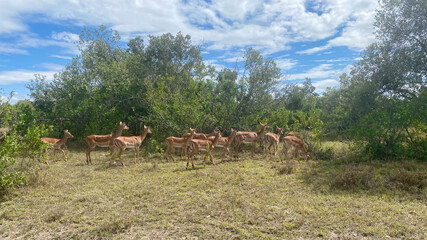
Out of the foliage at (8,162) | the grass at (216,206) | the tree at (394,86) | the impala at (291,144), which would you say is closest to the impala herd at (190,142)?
the impala at (291,144)

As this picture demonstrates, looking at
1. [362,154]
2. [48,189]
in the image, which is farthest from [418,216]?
[48,189]

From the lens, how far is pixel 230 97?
17.1 meters

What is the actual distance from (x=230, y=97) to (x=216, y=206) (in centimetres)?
1104

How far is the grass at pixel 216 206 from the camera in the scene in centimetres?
561

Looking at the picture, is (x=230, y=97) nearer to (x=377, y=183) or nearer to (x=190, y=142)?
(x=190, y=142)

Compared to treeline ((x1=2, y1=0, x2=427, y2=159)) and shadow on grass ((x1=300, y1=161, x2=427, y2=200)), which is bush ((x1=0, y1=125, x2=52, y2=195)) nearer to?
treeline ((x1=2, y1=0, x2=427, y2=159))

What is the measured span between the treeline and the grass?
222cm

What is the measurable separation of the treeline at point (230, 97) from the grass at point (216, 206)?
2.22 meters

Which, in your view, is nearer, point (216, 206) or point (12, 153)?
point (216, 206)

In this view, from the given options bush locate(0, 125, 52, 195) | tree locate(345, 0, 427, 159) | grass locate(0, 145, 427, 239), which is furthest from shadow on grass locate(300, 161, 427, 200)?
bush locate(0, 125, 52, 195)

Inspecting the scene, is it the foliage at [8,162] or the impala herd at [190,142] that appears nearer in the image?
the foliage at [8,162]

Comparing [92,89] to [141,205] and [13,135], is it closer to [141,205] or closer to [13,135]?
[13,135]

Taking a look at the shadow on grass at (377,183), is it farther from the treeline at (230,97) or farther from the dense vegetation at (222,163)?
the treeline at (230,97)

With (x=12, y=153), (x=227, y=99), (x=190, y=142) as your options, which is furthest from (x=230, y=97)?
(x=12, y=153)
